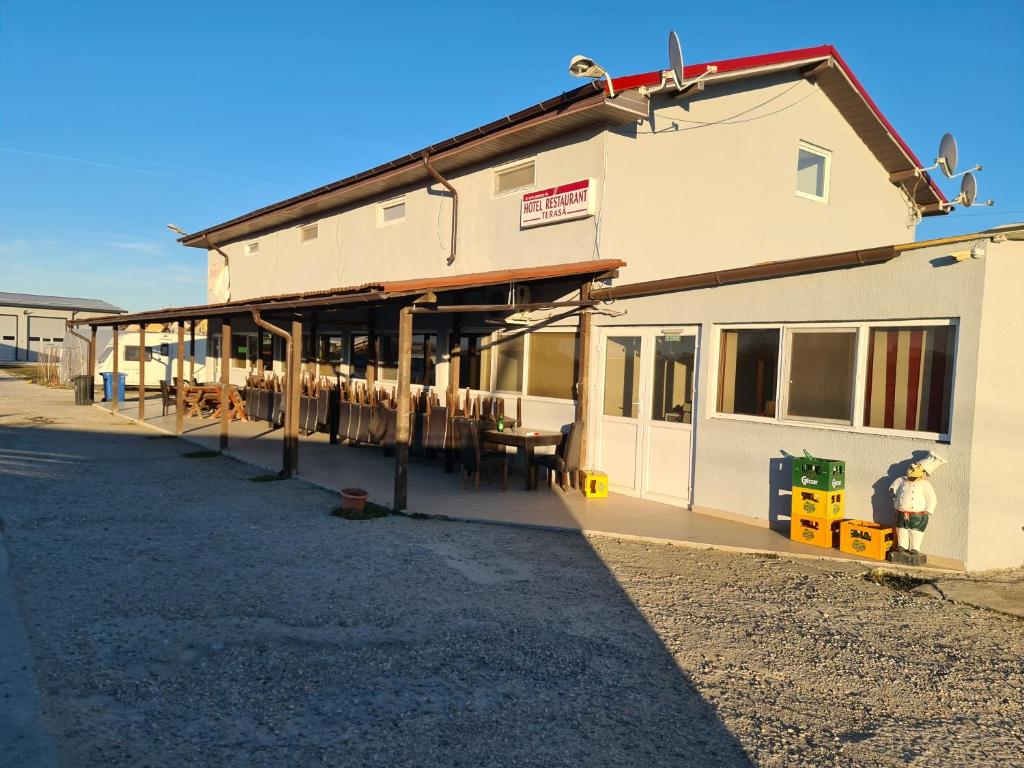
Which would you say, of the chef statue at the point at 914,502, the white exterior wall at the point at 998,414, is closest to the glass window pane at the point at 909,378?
the white exterior wall at the point at 998,414

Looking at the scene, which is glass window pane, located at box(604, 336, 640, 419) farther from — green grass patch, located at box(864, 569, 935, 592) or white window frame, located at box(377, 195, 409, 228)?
white window frame, located at box(377, 195, 409, 228)

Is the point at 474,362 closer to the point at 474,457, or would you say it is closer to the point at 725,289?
the point at 474,457

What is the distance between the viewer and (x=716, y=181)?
10219 mm

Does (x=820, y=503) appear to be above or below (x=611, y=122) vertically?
below

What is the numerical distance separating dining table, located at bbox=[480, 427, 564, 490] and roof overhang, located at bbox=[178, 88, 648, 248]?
13.8 ft

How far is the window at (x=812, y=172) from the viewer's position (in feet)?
37.0

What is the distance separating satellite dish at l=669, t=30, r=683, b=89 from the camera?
8766 mm

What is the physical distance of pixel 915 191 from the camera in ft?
44.4

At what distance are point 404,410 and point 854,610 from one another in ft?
16.5

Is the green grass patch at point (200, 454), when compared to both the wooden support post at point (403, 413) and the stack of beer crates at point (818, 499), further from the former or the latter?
the stack of beer crates at point (818, 499)

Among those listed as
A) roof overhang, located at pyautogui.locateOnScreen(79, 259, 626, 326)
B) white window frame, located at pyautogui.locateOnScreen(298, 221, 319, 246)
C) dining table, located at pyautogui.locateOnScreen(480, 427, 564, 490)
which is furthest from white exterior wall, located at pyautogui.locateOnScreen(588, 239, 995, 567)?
white window frame, located at pyautogui.locateOnScreen(298, 221, 319, 246)

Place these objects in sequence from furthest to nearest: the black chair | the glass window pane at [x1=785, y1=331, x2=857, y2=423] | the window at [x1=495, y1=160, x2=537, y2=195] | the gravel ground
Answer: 1. the window at [x1=495, y1=160, x2=537, y2=195]
2. the black chair
3. the glass window pane at [x1=785, y1=331, x2=857, y2=423]
4. the gravel ground

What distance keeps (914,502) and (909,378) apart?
122 centimetres

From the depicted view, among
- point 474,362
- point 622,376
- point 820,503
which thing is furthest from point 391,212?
point 820,503
